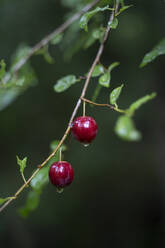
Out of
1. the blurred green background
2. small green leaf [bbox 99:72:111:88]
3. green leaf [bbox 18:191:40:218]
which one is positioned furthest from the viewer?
the blurred green background

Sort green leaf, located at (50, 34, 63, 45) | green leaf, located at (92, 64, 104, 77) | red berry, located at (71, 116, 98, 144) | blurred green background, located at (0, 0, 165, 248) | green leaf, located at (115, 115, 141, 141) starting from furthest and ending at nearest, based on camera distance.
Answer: blurred green background, located at (0, 0, 165, 248) < green leaf, located at (50, 34, 63, 45) < green leaf, located at (92, 64, 104, 77) < red berry, located at (71, 116, 98, 144) < green leaf, located at (115, 115, 141, 141)

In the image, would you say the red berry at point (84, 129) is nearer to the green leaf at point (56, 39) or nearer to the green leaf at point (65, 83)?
the green leaf at point (65, 83)

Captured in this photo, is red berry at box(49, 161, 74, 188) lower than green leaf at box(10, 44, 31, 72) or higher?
lower

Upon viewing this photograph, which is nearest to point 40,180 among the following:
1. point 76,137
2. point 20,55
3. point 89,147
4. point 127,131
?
point 76,137

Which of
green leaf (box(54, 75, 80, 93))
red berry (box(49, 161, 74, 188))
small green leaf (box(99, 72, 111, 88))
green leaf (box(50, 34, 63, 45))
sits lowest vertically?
red berry (box(49, 161, 74, 188))

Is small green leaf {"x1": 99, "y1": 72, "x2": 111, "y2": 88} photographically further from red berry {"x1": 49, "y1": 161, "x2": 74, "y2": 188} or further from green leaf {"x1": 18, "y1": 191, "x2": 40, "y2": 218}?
green leaf {"x1": 18, "y1": 191, "x2": 40, "y2": 218}

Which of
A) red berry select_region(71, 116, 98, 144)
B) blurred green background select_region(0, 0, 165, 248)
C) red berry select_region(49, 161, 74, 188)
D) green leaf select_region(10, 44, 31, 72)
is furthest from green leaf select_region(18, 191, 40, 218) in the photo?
blurred green background select_region(0, 0, 165, 248)

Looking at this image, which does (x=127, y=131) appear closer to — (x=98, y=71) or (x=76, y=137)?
(x=76, y=137)

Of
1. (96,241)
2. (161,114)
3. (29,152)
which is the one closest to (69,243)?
(96,241)
